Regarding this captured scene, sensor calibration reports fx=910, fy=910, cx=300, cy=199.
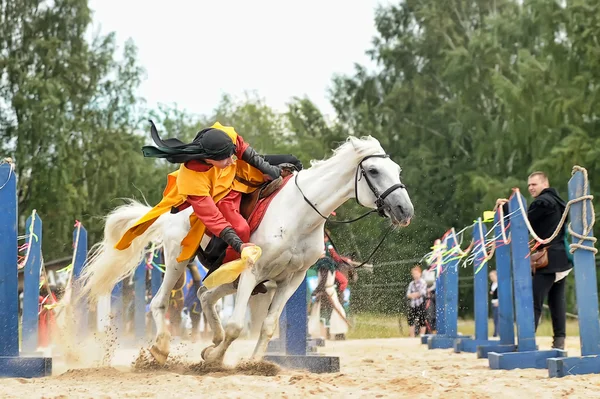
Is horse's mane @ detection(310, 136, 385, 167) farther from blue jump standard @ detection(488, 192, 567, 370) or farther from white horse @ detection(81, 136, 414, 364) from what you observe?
blue jump standard @ detection(488, 192, 567, 370)

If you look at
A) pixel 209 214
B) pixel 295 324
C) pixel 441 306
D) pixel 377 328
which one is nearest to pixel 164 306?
pixel 295 324

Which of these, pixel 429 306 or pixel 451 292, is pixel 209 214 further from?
pixel 429 306

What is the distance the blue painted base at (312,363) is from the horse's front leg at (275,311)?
70cm

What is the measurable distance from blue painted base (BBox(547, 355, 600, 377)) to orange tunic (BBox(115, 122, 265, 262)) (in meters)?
2.65

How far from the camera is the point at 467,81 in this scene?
31156 millimetres

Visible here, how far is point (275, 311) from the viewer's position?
709 centimetres

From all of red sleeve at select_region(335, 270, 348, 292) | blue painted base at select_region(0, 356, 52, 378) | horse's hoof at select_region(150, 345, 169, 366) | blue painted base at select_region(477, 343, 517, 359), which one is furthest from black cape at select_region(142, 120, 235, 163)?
red sleeve at select_region(335, 270, 348, 292)

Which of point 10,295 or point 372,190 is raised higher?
point 372,190

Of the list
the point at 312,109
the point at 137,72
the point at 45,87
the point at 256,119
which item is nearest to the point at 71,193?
the point at 45,87

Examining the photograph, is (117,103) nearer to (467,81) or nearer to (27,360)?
(467,81)

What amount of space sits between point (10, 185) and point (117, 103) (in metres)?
26.2

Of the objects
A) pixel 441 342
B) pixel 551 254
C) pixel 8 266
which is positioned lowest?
pixel 441 342

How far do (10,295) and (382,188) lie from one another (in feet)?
10.1

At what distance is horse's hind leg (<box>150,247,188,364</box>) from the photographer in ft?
24.4
